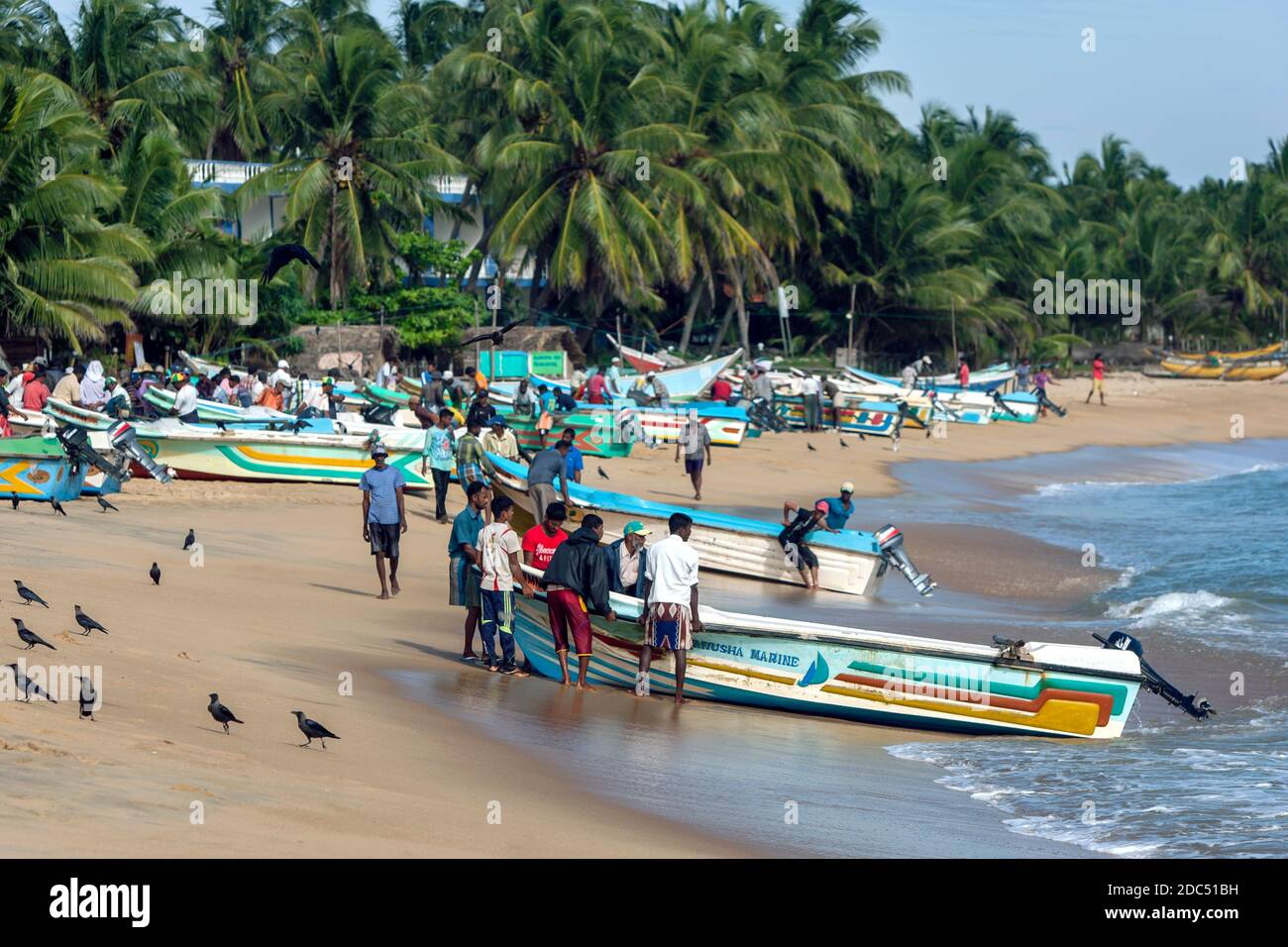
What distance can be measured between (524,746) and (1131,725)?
4.49m

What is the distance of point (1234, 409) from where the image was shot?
161 feet

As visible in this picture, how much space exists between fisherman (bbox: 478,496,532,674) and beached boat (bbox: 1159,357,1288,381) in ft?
169

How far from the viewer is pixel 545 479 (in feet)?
52.9

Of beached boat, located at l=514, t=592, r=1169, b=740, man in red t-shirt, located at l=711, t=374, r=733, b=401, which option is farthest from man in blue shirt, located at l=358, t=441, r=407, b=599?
man in red t-shirt, located at l=711, t=374, r=733, b=401

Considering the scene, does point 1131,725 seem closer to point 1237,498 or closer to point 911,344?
point 1237,498

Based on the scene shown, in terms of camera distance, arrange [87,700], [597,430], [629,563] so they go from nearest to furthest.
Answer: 1. [87,700]
2. [629,563]
3. [597,430]

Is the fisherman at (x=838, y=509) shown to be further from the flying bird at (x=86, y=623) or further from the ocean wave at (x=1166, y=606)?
the flying bird at (x=86, y=623)

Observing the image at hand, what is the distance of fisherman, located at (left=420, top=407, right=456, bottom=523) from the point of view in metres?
18.4

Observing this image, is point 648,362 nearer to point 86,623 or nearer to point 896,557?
point 896,557

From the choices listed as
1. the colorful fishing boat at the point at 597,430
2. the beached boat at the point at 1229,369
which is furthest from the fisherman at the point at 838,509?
the beached boat at the point at 1229,369

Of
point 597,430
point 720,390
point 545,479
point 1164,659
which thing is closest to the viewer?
point 1164,659

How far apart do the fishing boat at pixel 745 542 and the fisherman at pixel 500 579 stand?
4731mm

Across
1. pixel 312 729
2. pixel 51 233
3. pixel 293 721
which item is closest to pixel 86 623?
pixel 293 721

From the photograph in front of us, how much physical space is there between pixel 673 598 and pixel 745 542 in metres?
6.05
